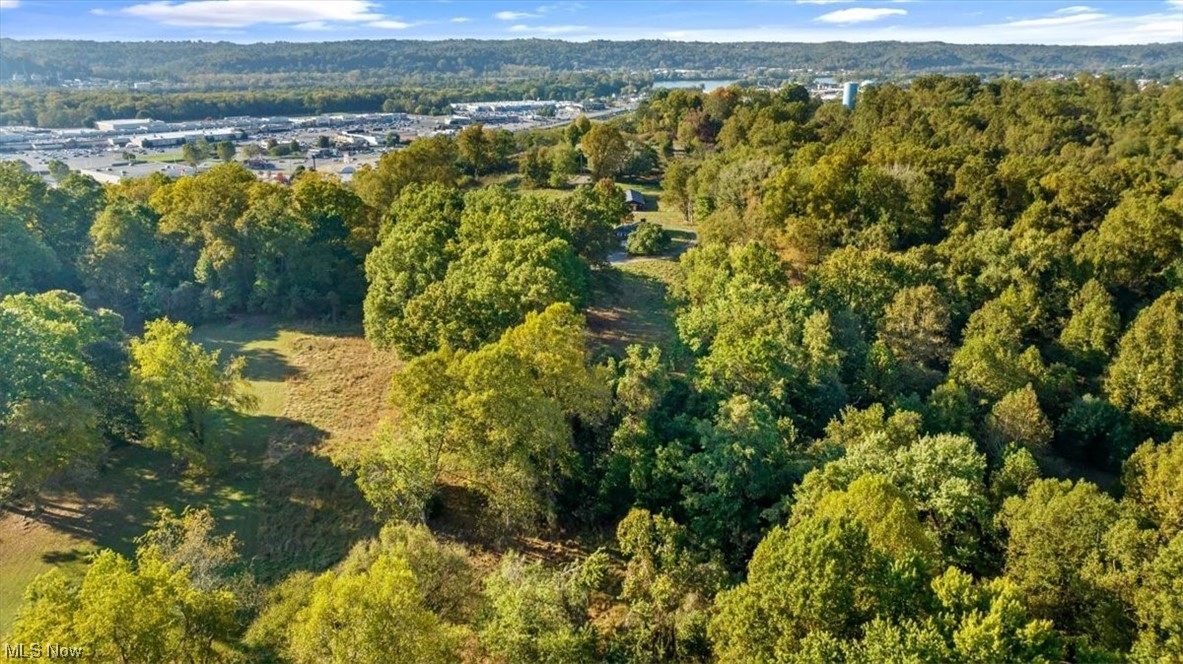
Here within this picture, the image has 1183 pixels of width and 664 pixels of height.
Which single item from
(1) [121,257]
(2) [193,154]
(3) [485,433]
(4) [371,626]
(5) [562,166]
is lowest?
(4) [371,626]

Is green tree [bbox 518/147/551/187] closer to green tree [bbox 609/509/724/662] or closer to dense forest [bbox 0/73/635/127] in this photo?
green tree [bbox 609/509/724/662]

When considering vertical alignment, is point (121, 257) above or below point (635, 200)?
below

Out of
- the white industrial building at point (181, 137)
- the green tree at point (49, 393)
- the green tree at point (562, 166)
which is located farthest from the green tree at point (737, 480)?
the white industrial building at point (181, 137)

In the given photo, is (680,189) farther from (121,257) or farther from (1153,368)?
(121,257)

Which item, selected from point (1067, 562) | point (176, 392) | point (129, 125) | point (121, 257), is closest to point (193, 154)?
point (129, 125)

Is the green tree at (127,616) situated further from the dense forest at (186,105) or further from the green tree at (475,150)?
the dense forest at (186,105)

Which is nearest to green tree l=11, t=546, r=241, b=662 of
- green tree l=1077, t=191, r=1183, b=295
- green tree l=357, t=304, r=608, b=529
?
green tree l=357, t=304, r=608, b=529

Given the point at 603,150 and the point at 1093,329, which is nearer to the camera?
the point at 1093,329
